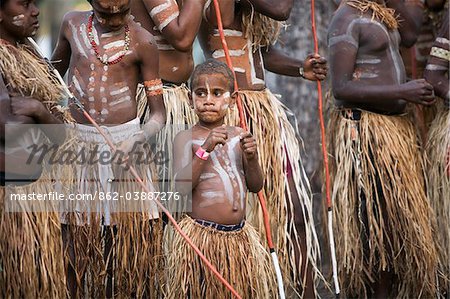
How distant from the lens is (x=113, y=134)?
4352mm

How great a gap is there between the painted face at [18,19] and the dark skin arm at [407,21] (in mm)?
2300

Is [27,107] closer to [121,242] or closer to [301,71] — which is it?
[121,242]

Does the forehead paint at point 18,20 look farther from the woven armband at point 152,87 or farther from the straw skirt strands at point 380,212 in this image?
the straw skirt strands at point 380,212

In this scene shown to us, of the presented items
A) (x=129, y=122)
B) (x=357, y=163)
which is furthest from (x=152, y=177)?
(x=357, y=163)

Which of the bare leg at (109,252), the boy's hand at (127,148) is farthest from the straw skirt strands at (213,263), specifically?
the boy's hand at (127,148)

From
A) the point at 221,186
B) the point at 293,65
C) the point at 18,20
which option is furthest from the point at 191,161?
the point at 293,65

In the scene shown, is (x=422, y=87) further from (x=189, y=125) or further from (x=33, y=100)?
(x=33, y=100)

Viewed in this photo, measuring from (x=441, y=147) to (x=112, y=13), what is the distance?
2168 millimetres

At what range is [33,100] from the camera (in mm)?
3945

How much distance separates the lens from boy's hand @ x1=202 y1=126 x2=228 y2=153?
4.12m

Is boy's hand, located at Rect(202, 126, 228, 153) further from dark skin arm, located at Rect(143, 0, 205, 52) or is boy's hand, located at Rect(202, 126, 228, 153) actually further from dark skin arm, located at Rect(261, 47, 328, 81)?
dark skin arm, located at Rect(261, 47, 328, 81)

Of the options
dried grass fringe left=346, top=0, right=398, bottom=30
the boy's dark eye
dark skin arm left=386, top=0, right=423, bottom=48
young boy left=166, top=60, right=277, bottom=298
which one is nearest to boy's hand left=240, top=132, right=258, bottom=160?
young boy left=166, top=60, right=277, bottom=298

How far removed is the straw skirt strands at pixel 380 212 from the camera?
535 cm

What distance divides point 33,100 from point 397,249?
2.19 meters
